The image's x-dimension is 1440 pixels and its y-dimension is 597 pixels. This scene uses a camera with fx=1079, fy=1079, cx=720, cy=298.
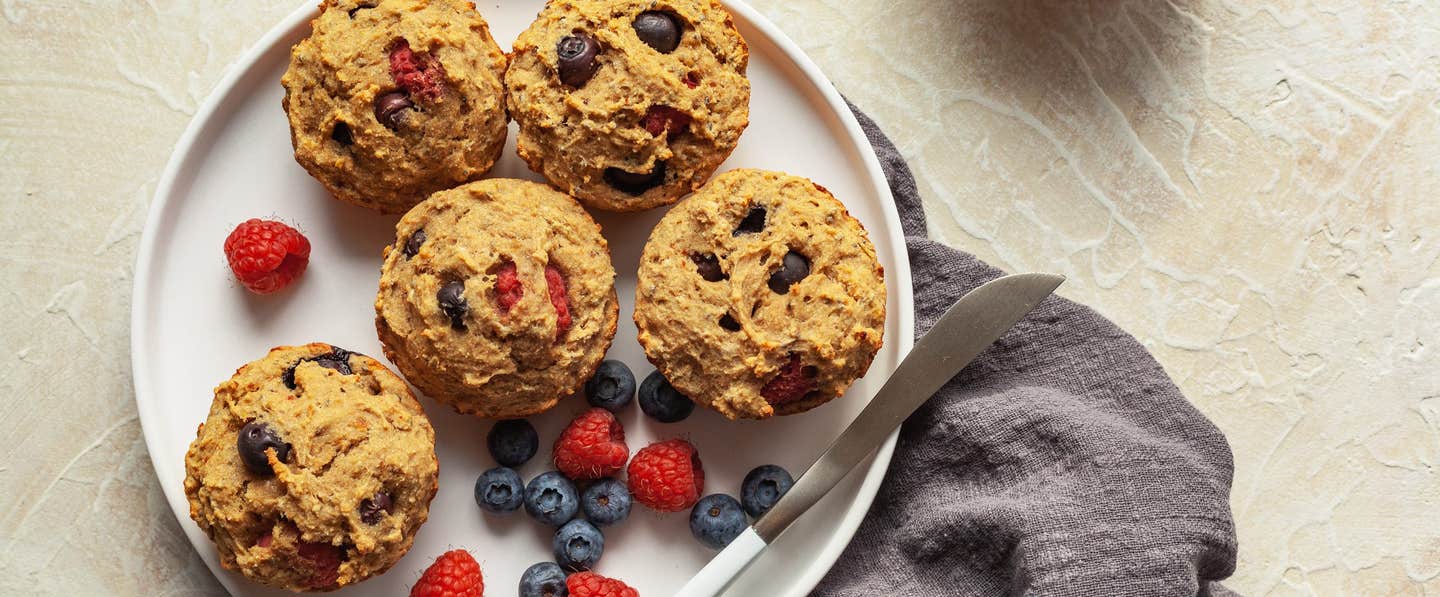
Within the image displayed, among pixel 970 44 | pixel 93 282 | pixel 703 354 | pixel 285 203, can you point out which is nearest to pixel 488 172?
pixel 285 203

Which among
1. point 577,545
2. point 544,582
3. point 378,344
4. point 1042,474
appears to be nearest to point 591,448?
point 577,545

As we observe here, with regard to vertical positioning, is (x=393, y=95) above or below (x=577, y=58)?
below

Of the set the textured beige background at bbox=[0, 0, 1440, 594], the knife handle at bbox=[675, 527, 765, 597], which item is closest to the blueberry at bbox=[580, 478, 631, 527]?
the knife handle at bbox=[675, 527, 765, 597]

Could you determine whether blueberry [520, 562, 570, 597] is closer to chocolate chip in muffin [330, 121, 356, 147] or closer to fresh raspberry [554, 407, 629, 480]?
fresh raspberry [554, 407, 629, 480]

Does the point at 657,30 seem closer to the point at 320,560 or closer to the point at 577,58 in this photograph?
the point at 577,58

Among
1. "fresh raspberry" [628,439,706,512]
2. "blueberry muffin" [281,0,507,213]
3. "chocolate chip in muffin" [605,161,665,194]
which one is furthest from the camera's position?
"fresh raspberry" [628,439,706,512]

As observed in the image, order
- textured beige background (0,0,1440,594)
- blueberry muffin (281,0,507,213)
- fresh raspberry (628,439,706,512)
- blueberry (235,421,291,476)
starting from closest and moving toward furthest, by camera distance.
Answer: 1. blueberry (235,421,291,476)
2. blueberry muffin (281,0,507,213)
3. fresh raspberry (628,439,706,512)
4. textured beige background (0,0,1440,594)
